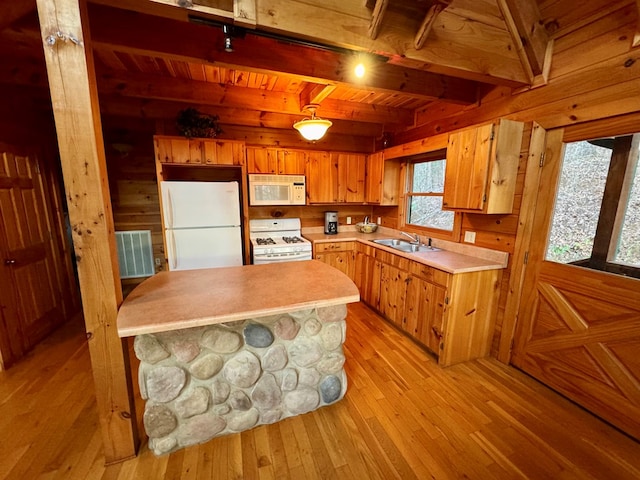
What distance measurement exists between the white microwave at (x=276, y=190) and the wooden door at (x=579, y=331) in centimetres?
245

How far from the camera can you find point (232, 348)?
4.90ft

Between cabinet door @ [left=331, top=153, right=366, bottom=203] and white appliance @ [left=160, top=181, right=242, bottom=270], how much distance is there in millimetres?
1467

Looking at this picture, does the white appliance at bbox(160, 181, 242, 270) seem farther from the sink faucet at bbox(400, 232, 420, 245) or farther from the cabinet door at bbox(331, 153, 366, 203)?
the sink faucet at bbox(400, 232, 420, 245)

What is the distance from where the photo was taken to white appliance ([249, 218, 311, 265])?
3.08 meters

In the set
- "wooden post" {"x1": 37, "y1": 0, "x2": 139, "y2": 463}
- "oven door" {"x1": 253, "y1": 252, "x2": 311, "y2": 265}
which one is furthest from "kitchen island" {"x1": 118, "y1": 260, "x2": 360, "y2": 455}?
"oven door" {"x1": 253, "y1": 252, "x2": 311, "y2": 265}

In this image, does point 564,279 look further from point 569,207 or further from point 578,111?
point 578,111

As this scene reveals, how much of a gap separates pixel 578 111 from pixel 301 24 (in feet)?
6.27

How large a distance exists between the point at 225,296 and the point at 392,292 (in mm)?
1955

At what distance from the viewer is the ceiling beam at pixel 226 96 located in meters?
2.44

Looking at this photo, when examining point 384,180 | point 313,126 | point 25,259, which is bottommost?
point 25,259

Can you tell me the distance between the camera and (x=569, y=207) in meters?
1.89

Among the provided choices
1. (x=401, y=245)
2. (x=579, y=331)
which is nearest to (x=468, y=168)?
(x=401, y=245)

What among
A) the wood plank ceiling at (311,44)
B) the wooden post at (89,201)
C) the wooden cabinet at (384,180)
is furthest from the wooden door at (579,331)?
the wooden post at (89,201)

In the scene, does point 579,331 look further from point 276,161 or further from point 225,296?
point 276,161
